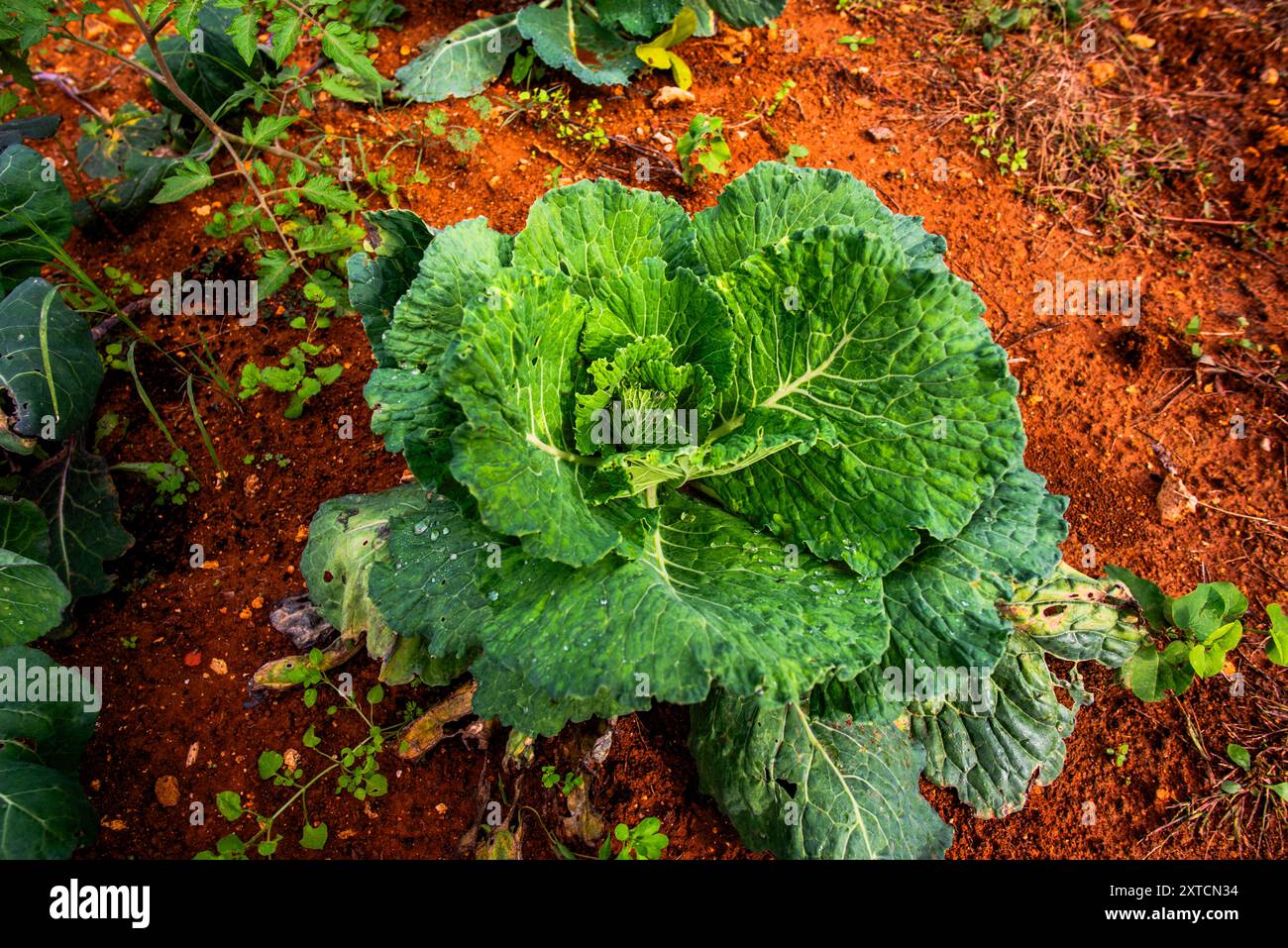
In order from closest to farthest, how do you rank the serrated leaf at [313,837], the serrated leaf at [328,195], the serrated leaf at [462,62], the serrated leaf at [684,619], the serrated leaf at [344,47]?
1. the serrated leaf at [684,619]
2. the serrated leaf at [313,837]
3. the serrated leaf at [344,47]
4. the serrated leaf at [328,195]
5. the serrated leaf at [462,62]

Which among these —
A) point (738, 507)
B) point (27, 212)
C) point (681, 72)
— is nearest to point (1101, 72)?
point (681, 72)

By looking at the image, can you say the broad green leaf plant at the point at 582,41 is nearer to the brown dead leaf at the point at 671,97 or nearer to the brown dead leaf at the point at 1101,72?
the brown dead leaf at the point at 671,97

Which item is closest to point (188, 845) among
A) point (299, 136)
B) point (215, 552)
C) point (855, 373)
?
point (215, 552)

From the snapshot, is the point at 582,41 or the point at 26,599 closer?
the point at 26,599

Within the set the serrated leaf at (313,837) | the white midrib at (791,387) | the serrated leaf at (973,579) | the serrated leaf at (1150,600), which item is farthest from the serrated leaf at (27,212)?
the serrated leaf at (1150,600)

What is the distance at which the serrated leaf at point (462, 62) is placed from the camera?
4.05 metres

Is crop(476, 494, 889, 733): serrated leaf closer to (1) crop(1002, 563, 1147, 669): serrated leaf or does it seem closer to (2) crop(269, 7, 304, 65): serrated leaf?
(1) crop(1002, 563, 1147, 669): serrated leaf

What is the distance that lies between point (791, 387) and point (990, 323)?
1647 mm

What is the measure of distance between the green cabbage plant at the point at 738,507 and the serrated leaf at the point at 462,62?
1.80m

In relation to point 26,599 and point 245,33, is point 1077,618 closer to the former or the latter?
point 26,599

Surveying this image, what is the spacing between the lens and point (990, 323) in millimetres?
3631

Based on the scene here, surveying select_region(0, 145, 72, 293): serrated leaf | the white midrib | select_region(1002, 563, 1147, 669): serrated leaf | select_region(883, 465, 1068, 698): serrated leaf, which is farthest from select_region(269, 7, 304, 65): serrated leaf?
select_region(1002, 563, 1147, 669): serrated leaf

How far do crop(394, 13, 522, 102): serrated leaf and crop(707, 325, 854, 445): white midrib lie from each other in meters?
2.49

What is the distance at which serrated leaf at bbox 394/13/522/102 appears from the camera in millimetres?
4047
